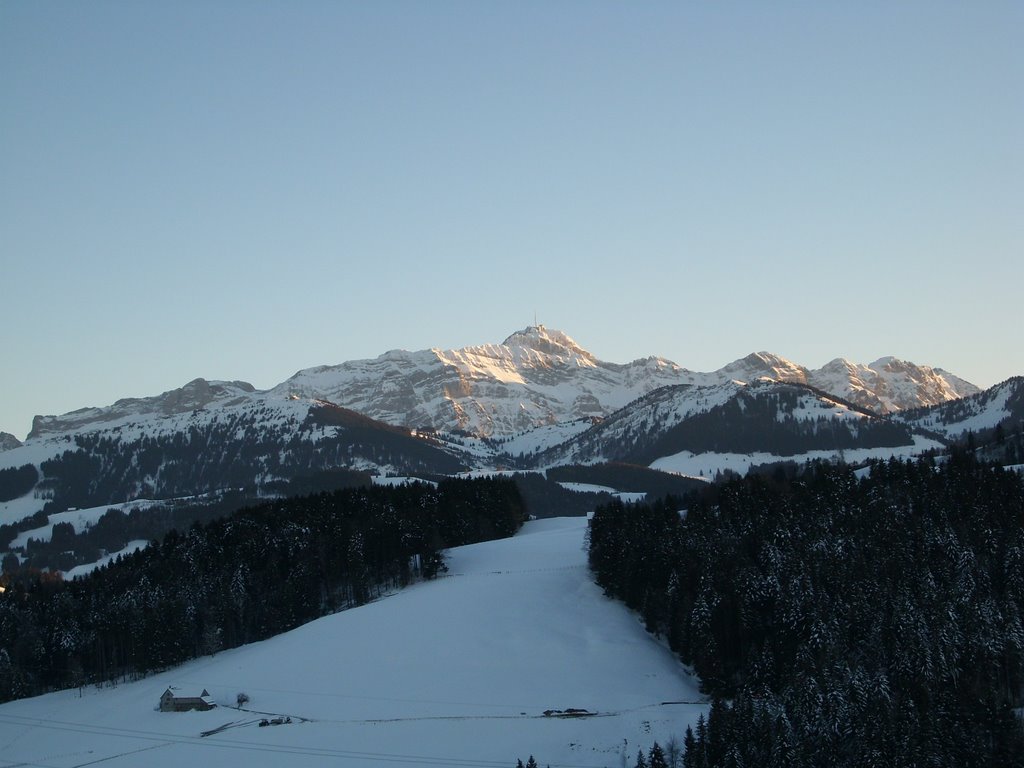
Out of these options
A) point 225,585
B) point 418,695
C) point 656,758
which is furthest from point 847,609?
point 225,585

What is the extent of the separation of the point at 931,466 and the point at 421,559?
227ft

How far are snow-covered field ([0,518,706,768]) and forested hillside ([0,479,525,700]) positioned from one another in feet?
21.2

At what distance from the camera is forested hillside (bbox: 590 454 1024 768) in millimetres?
77625

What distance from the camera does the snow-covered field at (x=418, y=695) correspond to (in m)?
87.6

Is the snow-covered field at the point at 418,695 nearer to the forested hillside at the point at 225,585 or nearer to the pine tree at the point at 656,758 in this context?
the pine tree at the point at 656,758

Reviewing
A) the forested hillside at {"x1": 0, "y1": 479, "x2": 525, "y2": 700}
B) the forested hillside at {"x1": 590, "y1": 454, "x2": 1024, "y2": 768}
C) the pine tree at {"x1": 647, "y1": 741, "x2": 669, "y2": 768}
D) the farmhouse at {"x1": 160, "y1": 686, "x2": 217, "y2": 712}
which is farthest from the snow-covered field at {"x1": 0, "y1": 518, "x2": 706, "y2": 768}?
the forested hillside at {"x1": 0, "y1": 479, "x2": 525, "y2": 700}

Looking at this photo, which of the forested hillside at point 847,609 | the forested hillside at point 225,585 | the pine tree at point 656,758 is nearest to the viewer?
the pine tree at point 656,758

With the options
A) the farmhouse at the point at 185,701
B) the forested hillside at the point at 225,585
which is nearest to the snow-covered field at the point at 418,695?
the farmhouse at the point at 185,701

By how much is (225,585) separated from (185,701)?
35069mm

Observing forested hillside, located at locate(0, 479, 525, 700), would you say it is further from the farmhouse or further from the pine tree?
the pine tree

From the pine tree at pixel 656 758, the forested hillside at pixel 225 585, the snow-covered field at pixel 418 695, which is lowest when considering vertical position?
the pine tree at pixel 656 758

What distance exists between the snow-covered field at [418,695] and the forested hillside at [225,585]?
6.48 meters

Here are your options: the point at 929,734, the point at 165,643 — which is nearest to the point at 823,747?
the point at 929,734

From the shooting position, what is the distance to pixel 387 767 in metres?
83.1
